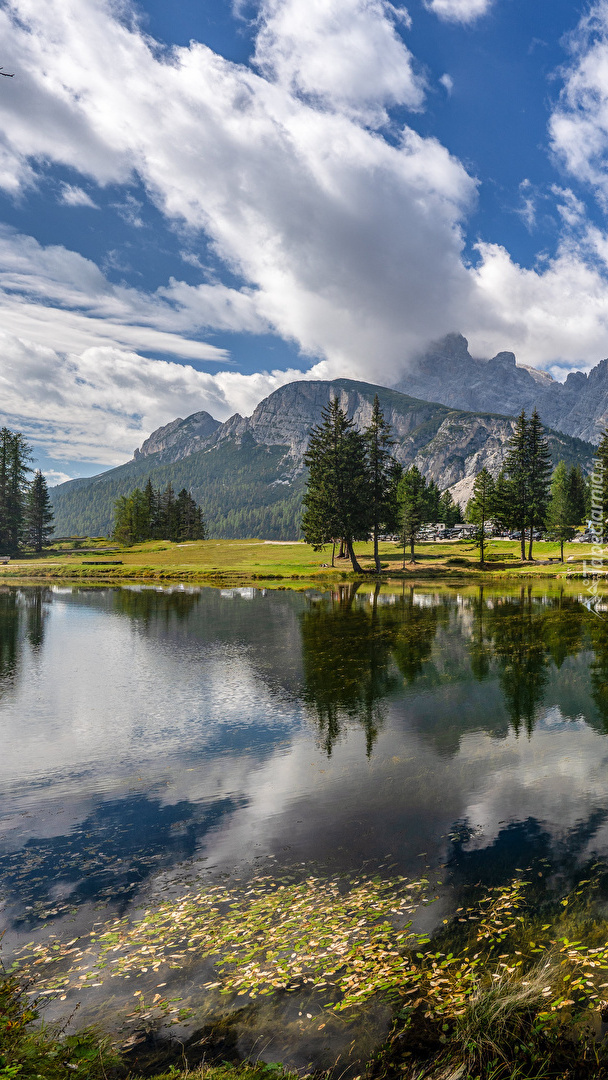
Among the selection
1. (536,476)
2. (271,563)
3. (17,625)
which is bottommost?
(17,625)

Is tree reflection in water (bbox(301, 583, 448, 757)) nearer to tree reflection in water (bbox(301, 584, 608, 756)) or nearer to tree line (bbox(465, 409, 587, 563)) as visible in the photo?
tree reflection in water (bbox(301, 584, 608, 756))

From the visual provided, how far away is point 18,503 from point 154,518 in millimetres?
42180

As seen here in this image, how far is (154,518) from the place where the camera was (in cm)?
16712

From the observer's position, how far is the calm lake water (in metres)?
11.7

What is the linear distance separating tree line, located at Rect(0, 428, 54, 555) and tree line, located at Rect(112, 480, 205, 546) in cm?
2019

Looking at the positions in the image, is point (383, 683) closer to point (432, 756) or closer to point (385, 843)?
point (432, 756)

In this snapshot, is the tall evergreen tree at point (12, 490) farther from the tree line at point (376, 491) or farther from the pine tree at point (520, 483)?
the pine tree at point (520, 483)

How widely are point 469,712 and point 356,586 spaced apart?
49.4 meters

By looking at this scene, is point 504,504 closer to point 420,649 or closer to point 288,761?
point 420,649

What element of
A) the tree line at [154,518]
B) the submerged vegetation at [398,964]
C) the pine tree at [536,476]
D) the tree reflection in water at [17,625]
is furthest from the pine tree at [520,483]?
the submerged vegetation at [398,964]

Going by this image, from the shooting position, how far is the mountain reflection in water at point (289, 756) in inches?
475

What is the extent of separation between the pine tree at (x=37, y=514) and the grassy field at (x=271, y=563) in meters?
18.0

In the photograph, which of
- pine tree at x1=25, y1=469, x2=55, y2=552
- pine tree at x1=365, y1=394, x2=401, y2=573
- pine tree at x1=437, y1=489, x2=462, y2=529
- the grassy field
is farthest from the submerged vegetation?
pine tree at x1=437, y1=489, x2=462, y2=529

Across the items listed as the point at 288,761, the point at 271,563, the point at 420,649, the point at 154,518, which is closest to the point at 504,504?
the point at 271,563
